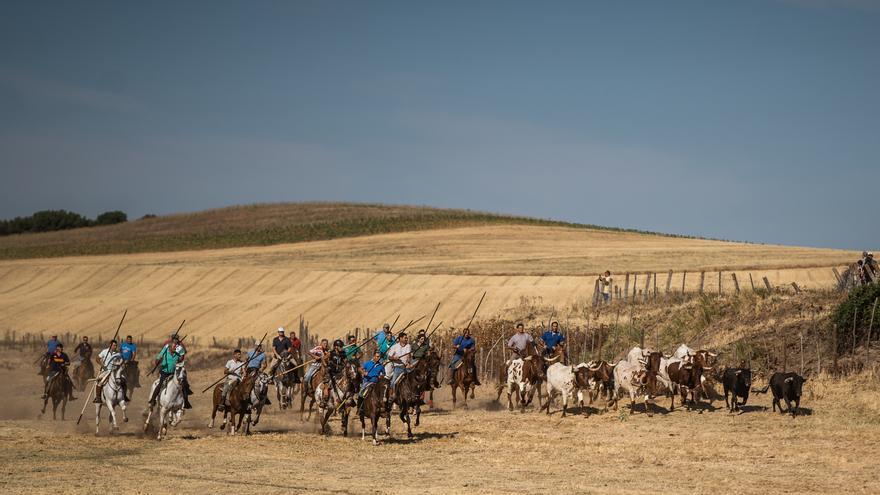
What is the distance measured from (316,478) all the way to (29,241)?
91125mm

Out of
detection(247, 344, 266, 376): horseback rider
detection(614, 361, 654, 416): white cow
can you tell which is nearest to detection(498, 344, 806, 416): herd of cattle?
detection(614, 361, 654, 416): white cow

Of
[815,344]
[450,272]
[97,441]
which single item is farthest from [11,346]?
[815,344]

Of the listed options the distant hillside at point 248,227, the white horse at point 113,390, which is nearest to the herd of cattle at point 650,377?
the white horse at point 113,390

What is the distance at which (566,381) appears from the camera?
2734 cm

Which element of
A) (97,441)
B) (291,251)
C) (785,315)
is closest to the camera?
(97,441)

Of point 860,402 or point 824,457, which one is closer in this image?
point 824,457

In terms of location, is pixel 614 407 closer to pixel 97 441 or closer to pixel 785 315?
pixel 785 315

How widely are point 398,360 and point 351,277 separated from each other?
3784 centimetres

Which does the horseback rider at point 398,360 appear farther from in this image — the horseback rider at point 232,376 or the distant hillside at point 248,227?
the distant hillside at point 248,227

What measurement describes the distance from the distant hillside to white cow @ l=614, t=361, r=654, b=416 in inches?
2421

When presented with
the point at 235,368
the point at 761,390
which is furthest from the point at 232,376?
the point at 761,390

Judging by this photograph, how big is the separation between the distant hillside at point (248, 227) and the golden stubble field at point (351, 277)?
6.91 metres

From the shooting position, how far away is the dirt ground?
1808 centimetres

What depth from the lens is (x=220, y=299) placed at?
59.3 metres
